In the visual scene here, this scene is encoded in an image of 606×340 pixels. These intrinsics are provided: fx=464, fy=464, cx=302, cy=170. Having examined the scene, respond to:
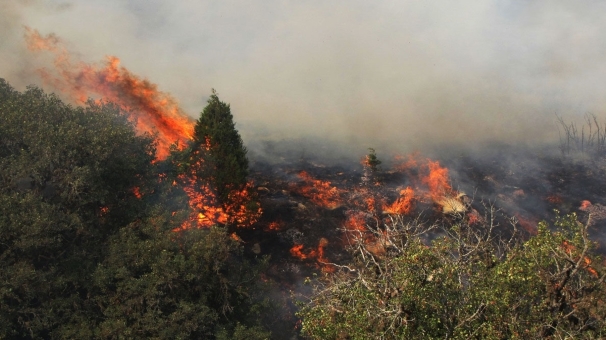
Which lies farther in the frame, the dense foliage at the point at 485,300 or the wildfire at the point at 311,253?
the wildfire at the point at 311,253

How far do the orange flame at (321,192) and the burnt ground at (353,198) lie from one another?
0.54 meters

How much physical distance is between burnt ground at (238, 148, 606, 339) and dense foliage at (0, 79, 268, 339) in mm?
8048

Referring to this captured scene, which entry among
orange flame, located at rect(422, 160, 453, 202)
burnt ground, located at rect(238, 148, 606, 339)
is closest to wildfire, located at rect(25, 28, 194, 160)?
burnt ground, located at rect(238, 148, 606, 339)

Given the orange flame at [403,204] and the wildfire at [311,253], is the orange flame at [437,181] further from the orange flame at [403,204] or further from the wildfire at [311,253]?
the wildfire at [311,253]

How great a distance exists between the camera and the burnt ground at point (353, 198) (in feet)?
116

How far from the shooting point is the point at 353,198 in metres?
43.9

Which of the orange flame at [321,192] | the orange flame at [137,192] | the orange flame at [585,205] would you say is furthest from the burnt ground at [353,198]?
the orange flame at [137,192]

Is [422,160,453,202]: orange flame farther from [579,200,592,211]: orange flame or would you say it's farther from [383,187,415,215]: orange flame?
[579,200,592,211]: orange flame

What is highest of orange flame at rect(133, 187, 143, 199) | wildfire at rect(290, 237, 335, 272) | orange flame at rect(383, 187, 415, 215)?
orange flame at rect(133, 187, 143, 199)

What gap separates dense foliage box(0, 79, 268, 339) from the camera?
2133 centimetres

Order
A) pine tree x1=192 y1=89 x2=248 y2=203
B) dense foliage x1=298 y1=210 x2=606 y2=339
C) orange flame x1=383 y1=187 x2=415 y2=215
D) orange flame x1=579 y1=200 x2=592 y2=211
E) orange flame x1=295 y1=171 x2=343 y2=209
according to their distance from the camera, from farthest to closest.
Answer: orange flame x1=579 y1=200 x2=592 y2=211, orange flame x1=295 y1=171 x2=343 y2=209, orange flame x1=383 y1=187 x2=415 y2=215, pine tree x1=192 y1=89 x2=248 y2=203, dense foliage x1=298 y1=210 x2=606 y2=339

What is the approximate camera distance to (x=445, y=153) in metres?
58.7

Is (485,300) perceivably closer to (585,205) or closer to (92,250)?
(92,250)

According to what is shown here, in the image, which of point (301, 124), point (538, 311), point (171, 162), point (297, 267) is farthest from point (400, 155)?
point (538, 311)
